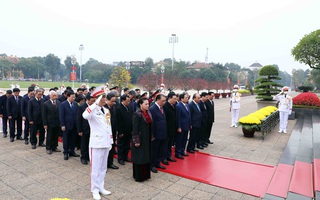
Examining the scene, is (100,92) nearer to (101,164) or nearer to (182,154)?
(101,164)

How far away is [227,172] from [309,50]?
48.3 ft

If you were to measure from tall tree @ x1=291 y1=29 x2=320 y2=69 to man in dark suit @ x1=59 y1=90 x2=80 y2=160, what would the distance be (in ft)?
52.3

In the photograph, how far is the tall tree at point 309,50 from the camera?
48.9 ft

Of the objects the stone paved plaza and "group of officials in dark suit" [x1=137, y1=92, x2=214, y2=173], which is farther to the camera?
"group of officials in dark suit" [x1=137, y1=92, x2=214, y2=173]

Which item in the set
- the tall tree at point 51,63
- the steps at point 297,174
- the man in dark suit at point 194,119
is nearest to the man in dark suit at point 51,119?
the man in dark suit at point 194,119

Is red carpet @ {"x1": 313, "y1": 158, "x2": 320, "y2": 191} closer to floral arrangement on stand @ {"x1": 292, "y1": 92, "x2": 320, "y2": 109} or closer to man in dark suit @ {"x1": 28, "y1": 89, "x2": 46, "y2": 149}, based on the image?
man in dark suit @ {"x1": 28, "y1": 89, "x2": 46, "y2": 149}

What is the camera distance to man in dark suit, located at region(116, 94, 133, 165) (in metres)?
4.88

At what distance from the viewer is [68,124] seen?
525 centimetres

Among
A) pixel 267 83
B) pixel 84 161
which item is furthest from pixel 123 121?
pixel 267 83

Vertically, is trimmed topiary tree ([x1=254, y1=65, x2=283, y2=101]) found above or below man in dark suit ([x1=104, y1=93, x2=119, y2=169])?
above

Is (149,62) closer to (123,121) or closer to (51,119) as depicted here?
(51,119)

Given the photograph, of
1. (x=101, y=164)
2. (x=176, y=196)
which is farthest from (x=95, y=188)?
(x=176, y=196)

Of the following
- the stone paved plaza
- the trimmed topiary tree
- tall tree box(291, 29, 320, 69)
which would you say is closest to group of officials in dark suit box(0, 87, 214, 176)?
the stone paved plaza

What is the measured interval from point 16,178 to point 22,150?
1.84 metres
